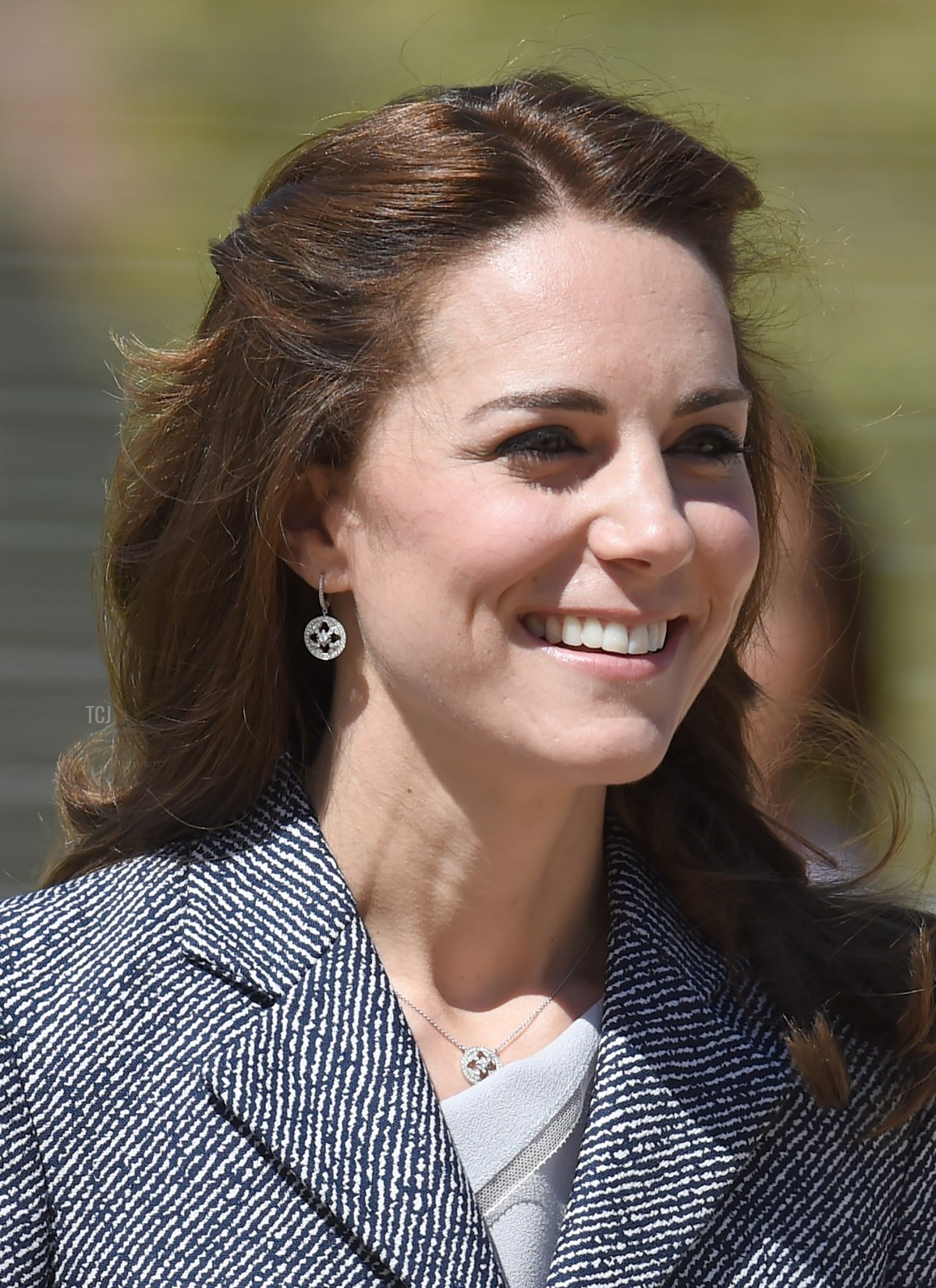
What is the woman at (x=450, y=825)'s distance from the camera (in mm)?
1698

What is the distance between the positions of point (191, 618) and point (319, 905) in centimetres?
40

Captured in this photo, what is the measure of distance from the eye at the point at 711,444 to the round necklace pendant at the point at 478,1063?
0.70 metres

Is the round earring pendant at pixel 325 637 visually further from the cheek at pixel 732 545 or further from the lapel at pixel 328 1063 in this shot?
the cheek at pixel 732 545

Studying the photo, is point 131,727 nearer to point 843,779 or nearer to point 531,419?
point 531,419

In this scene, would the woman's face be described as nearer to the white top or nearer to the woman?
the woman

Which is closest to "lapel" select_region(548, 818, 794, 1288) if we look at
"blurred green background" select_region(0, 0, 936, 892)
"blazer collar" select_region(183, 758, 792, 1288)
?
"blazer collar" select_region(183, 758, 792, 1288)

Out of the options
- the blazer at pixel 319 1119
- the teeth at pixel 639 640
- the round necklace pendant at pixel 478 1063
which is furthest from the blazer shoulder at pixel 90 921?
the teeth at pixel 639 640

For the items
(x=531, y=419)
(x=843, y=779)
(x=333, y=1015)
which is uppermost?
(x=531, y=419)

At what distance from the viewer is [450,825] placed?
1905mm

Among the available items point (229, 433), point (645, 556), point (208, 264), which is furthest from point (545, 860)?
point (208, 264)

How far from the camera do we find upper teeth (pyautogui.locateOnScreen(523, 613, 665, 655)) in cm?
175

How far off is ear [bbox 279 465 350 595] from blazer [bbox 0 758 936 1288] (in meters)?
0.24

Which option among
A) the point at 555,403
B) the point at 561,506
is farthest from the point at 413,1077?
the point at 555,403

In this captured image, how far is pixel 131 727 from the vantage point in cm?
209
